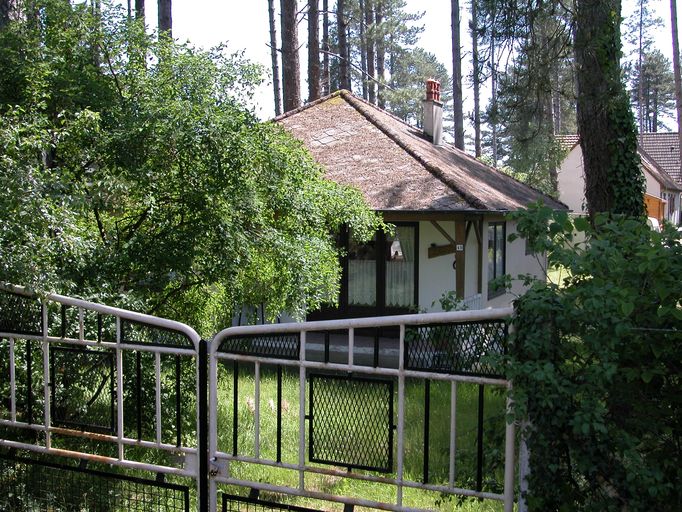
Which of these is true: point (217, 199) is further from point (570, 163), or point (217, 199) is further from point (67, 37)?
point (570, 163)

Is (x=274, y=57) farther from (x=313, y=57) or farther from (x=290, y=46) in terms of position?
(x=290, y=46)

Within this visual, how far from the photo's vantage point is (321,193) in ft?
25.2

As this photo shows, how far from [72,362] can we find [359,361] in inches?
269

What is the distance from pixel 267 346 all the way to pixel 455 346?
1095mm

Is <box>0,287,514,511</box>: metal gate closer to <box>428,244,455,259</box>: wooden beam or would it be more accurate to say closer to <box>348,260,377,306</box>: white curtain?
<box>428,244,455,259</box>: wooden beam

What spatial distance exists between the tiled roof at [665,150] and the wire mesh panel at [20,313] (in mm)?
46722

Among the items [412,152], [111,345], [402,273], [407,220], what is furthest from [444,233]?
[111,345]

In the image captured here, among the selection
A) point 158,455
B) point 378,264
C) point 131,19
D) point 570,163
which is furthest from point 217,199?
point 570,163

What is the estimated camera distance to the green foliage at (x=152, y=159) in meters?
5.73

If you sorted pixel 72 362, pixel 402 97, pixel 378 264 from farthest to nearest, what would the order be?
1. pixel 402 97
2. pixel 378 264
3. pixel 72 362

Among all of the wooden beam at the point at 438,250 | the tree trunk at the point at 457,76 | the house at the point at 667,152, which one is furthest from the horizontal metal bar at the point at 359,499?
the house at the point at 667,152

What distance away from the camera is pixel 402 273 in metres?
13.0

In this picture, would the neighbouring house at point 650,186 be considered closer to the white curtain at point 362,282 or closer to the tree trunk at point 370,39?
the tree trunk at point 370,39

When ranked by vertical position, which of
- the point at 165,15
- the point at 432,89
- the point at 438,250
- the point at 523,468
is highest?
the point at 165,15
